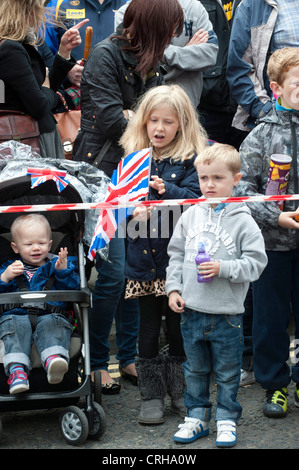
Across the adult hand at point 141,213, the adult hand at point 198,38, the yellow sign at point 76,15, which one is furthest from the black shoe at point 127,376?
the yellow sign at point 76,15

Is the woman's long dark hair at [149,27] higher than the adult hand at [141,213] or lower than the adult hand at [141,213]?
higher

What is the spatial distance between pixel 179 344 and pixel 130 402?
1.83 ft

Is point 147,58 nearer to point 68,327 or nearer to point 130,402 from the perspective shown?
point 68,327

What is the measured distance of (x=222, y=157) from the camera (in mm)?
4195

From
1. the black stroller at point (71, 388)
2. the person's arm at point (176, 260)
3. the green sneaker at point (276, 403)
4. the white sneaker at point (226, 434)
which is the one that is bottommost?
the green sneaker at point (276, 403)

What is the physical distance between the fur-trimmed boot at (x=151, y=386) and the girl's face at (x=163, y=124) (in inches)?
48.7

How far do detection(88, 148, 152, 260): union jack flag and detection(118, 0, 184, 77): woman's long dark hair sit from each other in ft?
3.24

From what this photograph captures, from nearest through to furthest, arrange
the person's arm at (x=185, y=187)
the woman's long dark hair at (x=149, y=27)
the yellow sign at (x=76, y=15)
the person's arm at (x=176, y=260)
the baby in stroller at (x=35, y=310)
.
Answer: the baby in stroller at (x=35, y=310)
the person's arm at (x=176, y=260)
the person's arm at (x=185, y=187)
the woman's long dark hair at (x=149, y=27)
the yellow sign at (x=76, y=15)

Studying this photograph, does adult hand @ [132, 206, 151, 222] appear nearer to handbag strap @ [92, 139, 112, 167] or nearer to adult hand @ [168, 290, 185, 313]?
adult hand @ [168, 290, 185, 313]

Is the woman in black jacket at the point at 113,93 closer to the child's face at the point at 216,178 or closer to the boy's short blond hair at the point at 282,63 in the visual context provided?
the boy's short blond hair at the point at 282,63

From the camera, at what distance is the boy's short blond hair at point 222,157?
4195mm

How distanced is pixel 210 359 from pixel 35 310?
97 cm
